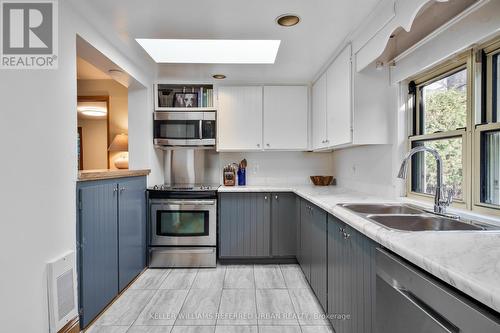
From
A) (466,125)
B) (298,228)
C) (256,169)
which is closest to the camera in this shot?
(466,125)

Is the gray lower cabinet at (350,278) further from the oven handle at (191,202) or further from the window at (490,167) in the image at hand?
the oven handle at (191,202)

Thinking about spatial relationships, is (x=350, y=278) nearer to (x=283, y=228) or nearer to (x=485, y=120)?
(x=485, y=120)

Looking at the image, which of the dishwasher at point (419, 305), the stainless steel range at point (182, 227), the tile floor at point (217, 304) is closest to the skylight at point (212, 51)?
the stainless steel range at point (182, 227)

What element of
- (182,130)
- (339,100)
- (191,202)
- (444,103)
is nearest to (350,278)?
(444,103)

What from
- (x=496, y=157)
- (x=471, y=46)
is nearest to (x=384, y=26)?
(x=471, y=46)

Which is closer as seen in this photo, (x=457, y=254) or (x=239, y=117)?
(x=457, y=254)

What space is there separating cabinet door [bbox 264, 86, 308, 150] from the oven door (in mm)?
1113

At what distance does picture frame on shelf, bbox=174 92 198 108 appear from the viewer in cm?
338

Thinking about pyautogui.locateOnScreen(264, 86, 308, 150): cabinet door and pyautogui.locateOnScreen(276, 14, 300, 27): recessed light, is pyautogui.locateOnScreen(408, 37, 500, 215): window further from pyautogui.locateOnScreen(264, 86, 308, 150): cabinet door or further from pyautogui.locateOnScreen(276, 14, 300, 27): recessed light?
pyautogui.locateOnScreen(264, 86, 308, 150): cabinet door

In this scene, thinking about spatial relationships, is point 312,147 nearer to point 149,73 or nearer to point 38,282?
point 149,73

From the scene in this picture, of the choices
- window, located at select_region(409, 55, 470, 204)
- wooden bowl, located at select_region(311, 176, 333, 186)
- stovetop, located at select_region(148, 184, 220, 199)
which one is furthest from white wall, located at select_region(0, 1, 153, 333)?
wooden bowl, located at select_region(311, 176, 333, 186)

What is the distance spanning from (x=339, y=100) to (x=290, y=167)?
1.45 meters

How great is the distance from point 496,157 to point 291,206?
1948mm

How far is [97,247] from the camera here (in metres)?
2.03
